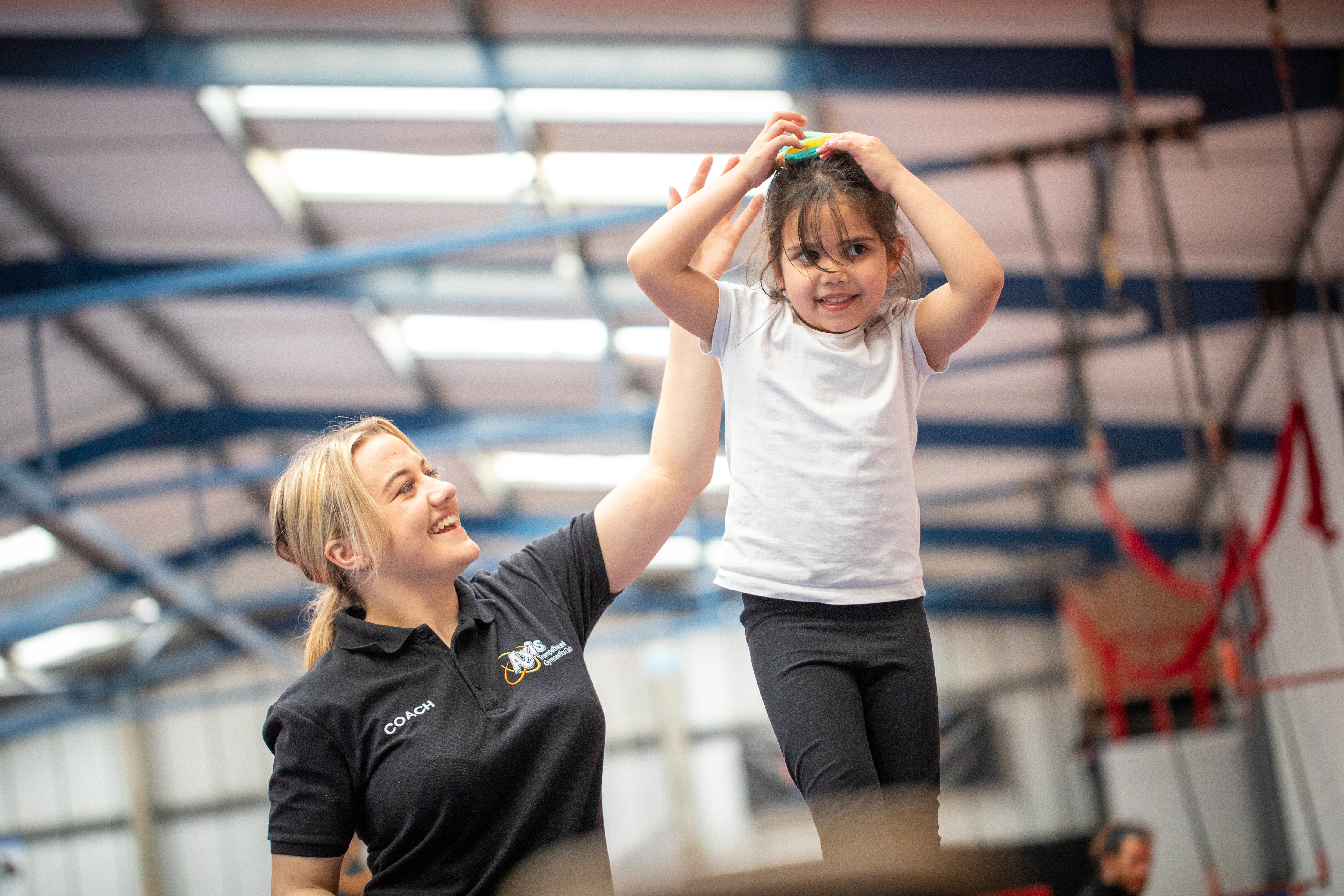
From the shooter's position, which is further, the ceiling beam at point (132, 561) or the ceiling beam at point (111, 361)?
the ceiling beam at point (111, 361)

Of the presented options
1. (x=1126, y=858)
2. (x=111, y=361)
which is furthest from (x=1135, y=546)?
(x=111, y=361)

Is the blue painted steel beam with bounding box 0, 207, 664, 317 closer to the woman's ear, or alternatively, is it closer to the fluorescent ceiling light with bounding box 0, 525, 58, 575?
the fluorescent ceiling light with bounding box 0, 525, 58, 575

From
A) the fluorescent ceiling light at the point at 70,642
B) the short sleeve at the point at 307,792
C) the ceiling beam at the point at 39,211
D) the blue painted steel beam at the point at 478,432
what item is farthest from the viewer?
the fluorescent ceiling light at the point at 70,642

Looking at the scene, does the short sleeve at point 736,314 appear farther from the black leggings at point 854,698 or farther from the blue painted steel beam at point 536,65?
the blue painted steel beam at point 536,65

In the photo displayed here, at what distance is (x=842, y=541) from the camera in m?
1.58

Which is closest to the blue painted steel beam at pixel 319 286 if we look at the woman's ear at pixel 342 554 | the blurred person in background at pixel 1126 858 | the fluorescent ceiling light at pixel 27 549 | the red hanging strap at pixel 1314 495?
the red hanging strap at pixel 1314 495

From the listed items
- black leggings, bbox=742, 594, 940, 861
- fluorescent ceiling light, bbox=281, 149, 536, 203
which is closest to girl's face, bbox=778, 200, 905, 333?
black leggings, bbox=742, 594, 940, 861

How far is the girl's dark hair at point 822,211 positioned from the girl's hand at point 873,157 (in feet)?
0.13

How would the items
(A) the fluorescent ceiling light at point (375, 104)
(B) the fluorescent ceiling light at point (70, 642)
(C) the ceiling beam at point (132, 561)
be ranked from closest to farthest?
1. (A) the fluorescent ceiling light at point (375, 104)
2. (C) the ceiling beam at point (132, 561)
3. (B) the fluorescent ceiling light at point (70, 642)

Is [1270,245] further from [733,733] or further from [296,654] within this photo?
[733,733]

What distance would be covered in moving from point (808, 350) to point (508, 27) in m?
4.34

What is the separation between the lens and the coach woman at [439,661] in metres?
1.46

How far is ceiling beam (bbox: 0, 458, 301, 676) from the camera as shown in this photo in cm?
801

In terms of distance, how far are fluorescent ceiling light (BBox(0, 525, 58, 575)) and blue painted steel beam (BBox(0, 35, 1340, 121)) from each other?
6.09m
